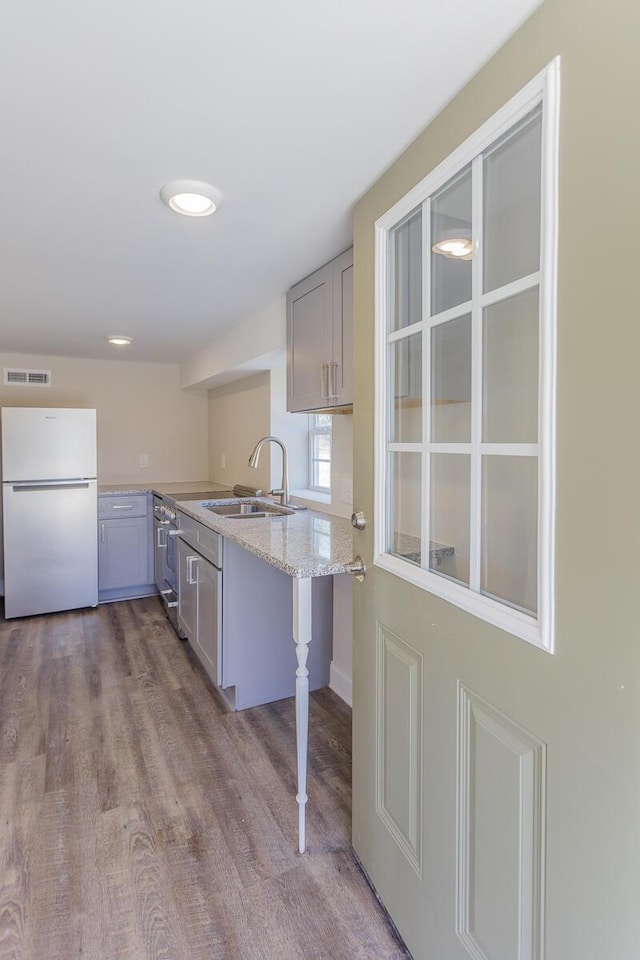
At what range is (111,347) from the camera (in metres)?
4.07

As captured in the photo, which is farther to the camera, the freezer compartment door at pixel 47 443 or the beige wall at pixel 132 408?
the beige wall at pixel 132 408

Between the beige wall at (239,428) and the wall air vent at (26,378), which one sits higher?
the wall air vent at (26,378)

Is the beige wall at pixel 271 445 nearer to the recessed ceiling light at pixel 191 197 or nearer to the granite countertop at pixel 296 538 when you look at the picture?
the granite countertop at pixel 296 538

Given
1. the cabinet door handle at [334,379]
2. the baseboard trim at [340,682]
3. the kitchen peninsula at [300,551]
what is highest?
the cabinet door handle at [334,379]

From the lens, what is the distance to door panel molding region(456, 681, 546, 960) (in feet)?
3.02

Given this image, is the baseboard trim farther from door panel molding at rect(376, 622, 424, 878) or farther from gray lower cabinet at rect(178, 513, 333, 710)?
door panel molding at rect(376, 622, 424, 878)

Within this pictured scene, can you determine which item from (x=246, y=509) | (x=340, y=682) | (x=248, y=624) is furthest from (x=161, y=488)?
(x=340, y=682)

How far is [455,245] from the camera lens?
3.82 feet

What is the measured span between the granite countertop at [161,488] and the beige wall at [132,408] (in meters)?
0.23

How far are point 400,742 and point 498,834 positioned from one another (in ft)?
1.29

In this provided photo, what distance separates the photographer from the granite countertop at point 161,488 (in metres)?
4.18

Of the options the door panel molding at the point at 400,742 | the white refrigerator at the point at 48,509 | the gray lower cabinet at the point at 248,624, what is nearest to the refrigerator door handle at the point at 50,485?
the white refrigerator at the point at 48,509

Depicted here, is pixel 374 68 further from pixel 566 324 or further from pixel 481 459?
pixel 481 459

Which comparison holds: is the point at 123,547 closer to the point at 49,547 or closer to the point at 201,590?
the point at 49,547
